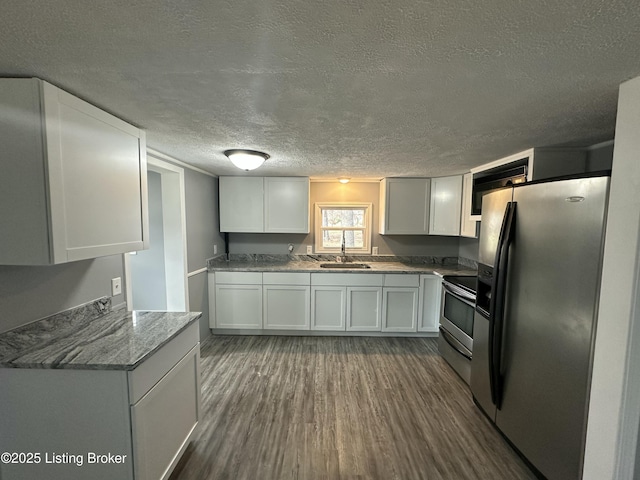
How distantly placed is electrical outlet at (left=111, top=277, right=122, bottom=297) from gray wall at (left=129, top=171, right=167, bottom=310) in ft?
4.49

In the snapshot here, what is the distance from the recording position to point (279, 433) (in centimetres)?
186

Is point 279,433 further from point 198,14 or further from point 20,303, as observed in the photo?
point 198,14

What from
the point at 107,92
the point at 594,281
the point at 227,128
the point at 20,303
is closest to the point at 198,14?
the point at 107,92

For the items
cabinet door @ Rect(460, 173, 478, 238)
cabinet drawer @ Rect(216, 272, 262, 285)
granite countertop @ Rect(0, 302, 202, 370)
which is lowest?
cabinet drawer @ Rect(216, 272, 262, 285)

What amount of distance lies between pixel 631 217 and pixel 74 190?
2509mm

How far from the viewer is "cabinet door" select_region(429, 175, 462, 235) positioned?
333 cm

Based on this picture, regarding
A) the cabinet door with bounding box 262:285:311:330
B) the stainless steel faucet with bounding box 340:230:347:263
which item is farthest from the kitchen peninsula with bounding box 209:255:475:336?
the stainless steel faucet with bounding box 340:230:347:263

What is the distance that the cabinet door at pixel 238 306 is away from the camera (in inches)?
133

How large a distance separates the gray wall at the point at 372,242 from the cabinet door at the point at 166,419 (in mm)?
2302

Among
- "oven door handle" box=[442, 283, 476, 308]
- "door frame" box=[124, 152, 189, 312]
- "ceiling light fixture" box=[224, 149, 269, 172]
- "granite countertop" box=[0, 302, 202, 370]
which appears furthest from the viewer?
"door frame" box=[124, 152, 189, 312]

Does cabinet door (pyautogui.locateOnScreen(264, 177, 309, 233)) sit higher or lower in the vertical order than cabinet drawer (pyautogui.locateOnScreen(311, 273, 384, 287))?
higher

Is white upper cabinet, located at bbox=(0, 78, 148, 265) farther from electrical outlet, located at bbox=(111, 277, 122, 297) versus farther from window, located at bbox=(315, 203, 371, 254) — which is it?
window, located at bbox=(315, 203, 371, 254)

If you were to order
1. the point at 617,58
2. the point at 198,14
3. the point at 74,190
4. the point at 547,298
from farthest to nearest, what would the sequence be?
1. the point at 547,298
2. the point at 74,190
3. the point at 617,58
4. the point at 198,14

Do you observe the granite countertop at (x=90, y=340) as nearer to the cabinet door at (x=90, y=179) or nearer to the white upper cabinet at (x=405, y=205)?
the cabinet door at (x=90, y=179)
